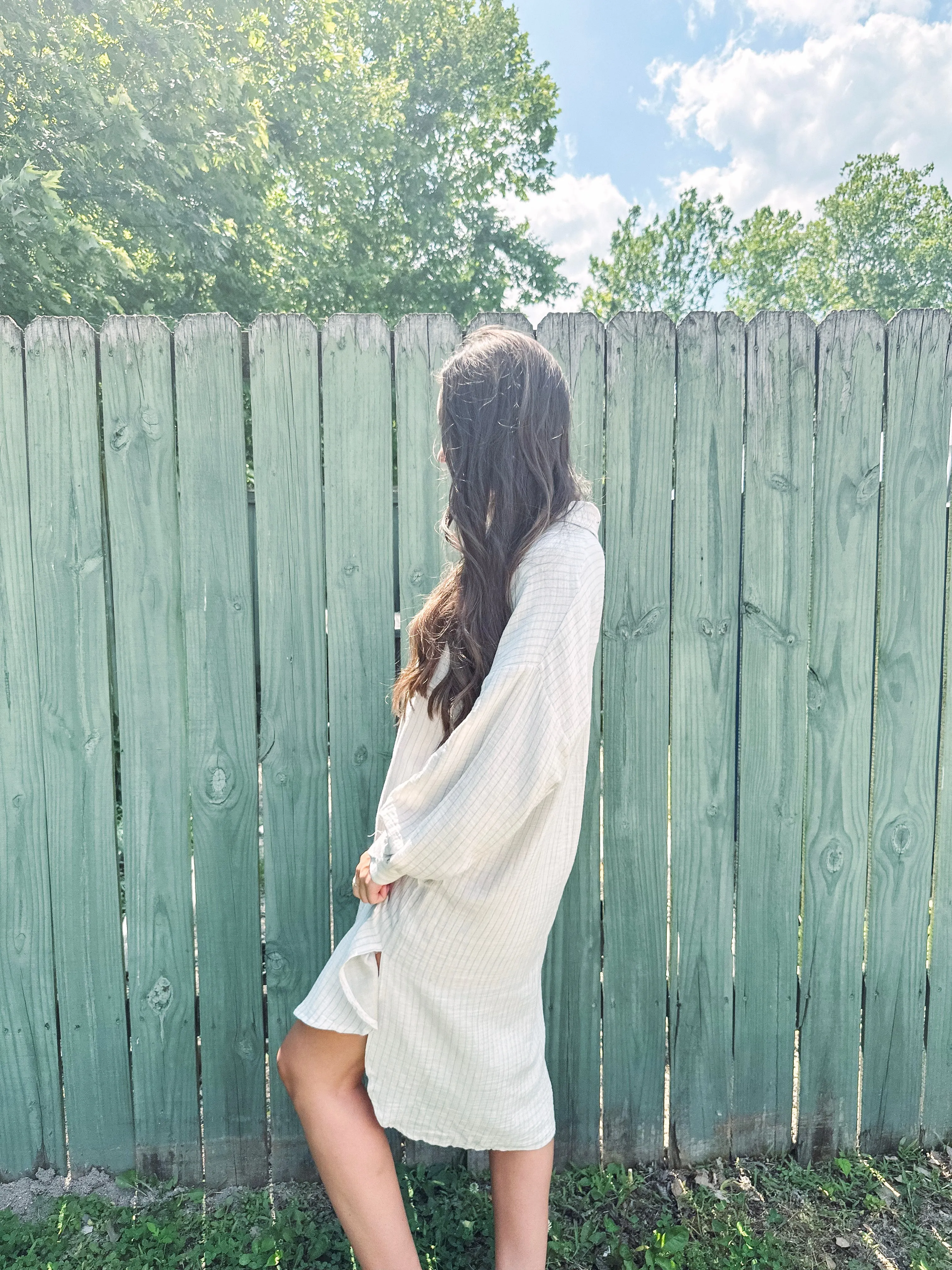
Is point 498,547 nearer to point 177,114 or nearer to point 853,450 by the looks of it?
point 853,450

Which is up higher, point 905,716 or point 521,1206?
point 905,716

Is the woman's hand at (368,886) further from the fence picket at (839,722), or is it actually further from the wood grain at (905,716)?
the wood grain at (905,716)

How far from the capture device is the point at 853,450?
7.08 ft

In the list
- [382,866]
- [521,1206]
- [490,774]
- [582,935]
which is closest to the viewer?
[490,774]

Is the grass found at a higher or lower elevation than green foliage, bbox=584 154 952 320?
lower

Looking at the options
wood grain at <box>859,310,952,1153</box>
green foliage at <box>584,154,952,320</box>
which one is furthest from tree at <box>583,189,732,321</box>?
wood grain at <box>859,310,952,1153</box>

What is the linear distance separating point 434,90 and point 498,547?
74.6ft

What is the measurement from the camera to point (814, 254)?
3194 cm

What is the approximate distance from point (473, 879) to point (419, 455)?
1.10 metres

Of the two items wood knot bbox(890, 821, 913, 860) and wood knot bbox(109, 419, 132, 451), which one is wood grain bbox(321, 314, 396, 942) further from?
wood knot bbox(890, 821, 913, 860)

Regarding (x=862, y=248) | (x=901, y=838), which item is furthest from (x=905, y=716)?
(x=862, y=248)

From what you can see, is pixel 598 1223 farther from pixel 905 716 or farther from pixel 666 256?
pixel 666 256

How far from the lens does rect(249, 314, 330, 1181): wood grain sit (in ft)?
6.74

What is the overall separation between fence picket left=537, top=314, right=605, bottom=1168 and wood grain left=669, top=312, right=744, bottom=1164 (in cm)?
22
